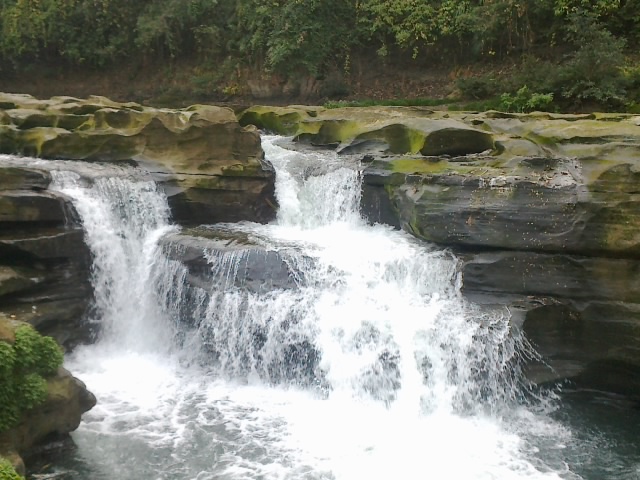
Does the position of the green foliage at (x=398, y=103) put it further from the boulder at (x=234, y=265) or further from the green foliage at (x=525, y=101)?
the boulder at (x=234, y=265)

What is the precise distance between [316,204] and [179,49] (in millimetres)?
19817

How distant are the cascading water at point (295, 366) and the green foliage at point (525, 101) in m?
10.00

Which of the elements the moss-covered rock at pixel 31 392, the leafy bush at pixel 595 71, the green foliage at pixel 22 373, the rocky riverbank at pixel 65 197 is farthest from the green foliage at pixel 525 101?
the green foliage at pixel 22 373

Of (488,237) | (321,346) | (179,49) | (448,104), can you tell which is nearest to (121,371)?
(321,346)

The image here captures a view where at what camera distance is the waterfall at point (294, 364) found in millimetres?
8414

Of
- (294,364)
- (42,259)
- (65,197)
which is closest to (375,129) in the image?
(294,364)

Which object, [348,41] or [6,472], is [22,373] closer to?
[6,472]

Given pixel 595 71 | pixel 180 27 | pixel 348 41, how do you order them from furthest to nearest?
pixel 180 27, pixel 348 41, pixel 595 71

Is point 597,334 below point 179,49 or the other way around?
below

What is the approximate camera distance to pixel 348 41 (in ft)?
89.4

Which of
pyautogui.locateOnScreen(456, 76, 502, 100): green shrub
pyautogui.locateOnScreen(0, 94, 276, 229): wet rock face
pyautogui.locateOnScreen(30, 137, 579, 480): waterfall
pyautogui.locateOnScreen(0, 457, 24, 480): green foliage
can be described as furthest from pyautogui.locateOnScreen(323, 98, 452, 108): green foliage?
pyautogui.locateOnScreen(0, 457, 24, 480): green foliage

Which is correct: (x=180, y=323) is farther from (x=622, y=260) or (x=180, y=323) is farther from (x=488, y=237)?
(x=622, y=260)

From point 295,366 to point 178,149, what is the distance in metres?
5.66

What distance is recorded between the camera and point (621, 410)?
1017 cm
